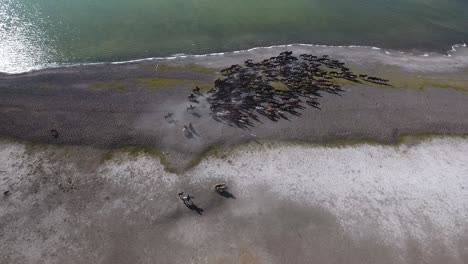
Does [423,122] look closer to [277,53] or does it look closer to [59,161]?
[277,53]

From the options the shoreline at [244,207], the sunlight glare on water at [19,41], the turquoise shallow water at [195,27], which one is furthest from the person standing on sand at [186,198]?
the sunlight glare on water at [19,41]

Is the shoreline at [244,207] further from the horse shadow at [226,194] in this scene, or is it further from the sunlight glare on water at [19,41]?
the sunlight glare on water at [19,41]

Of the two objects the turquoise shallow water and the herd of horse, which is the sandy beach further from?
the turquoise shallow water

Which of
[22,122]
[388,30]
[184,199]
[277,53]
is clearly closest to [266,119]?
[184,199]

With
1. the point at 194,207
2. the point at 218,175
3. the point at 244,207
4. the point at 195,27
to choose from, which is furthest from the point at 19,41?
the point at 244,207

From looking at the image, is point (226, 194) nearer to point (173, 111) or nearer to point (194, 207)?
point (194, 207)

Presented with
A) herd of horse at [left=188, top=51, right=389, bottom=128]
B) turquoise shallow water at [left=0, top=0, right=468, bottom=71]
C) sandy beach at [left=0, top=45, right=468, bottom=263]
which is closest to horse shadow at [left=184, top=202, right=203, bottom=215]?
sandy beach at [left=0, top=45, right=468, bottom=263]
